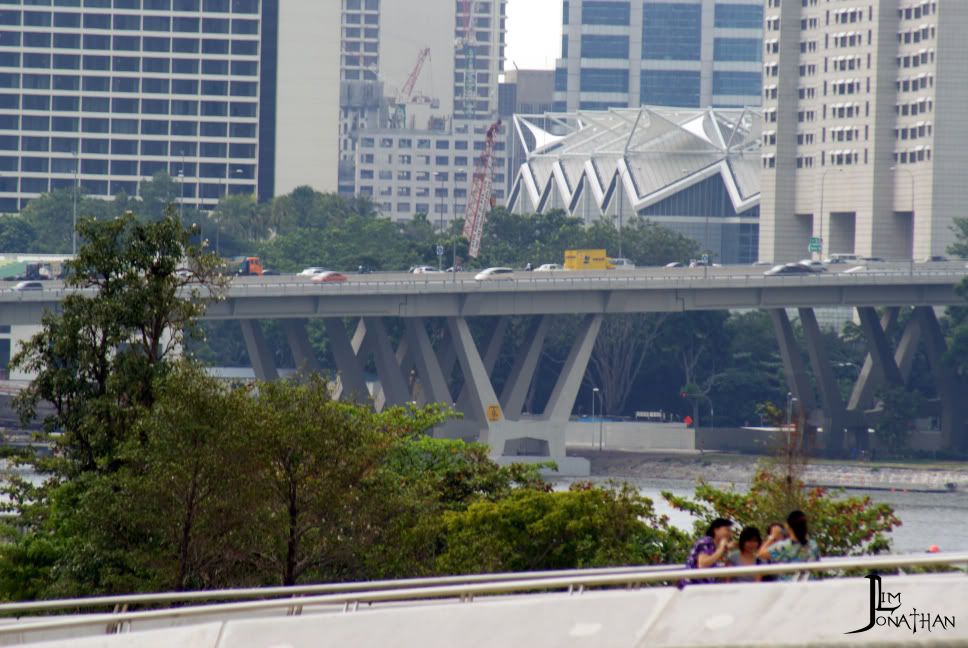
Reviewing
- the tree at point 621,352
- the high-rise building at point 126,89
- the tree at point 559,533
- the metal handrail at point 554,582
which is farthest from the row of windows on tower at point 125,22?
the metal handrail at point 554,582

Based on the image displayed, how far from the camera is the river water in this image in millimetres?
69250

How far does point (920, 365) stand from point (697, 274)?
2337 cm

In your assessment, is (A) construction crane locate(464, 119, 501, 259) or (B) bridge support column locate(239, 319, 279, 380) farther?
(A) construction crane locate(464, 119, 501, 259)

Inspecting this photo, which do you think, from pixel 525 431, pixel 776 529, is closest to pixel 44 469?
pixel 776 529

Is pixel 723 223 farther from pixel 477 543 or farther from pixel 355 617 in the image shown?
pixel 355 617

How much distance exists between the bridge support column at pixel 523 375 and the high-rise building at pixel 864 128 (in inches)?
1856

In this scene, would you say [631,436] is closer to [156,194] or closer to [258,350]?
[258,350]

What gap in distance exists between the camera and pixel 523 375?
353ft

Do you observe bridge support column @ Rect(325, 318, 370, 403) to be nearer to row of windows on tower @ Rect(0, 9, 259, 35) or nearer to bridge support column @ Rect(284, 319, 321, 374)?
bridge support column @ Rect(284, 319, 321, 374)

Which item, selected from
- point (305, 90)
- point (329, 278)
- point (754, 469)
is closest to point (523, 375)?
point (329, 278)

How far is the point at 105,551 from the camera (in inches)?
1157

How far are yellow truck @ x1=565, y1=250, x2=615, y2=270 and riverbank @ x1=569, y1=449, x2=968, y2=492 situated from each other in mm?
16897

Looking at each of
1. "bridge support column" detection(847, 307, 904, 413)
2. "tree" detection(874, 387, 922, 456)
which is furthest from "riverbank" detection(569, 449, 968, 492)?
"bridge support column" detection(847, 307, 904, 413)

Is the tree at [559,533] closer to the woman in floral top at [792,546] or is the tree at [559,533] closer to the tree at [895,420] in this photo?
the woman in floral top at [792,546]
